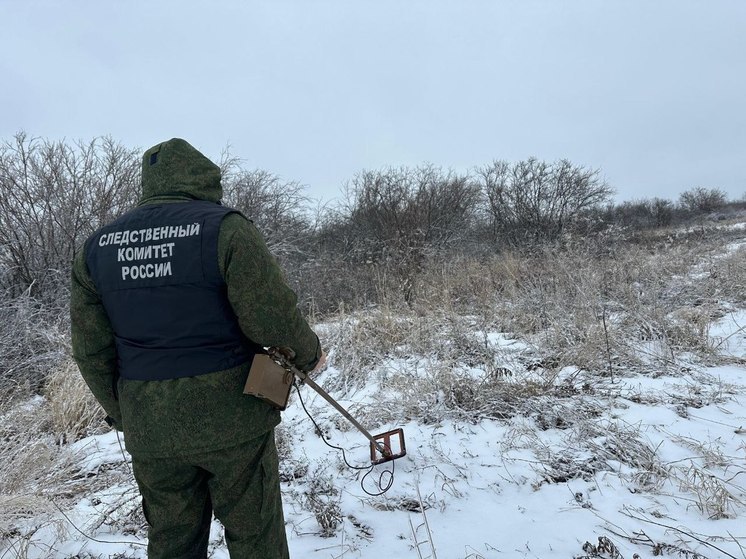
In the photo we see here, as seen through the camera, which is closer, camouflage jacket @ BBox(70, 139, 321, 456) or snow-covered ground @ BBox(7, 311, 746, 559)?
camouflage jacket @ BBox(70, 139, 321, 456)

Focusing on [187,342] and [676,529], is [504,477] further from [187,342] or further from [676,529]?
[187,342]

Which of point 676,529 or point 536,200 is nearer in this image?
point 676,529

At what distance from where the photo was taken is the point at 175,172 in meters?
1.46

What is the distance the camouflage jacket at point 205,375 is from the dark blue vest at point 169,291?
0.13 feet

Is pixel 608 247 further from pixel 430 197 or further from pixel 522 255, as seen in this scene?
pixel 430 197

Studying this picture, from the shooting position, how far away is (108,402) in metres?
1.56

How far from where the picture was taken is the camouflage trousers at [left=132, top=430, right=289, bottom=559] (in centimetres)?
139

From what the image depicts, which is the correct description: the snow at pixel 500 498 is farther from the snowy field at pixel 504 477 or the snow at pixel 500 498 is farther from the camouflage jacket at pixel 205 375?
the camouflage jacket at pixel 205 375

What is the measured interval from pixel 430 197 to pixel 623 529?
9.30 meters

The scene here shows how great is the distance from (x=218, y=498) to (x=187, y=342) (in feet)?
1.90

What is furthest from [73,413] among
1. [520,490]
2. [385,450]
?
[520,490]

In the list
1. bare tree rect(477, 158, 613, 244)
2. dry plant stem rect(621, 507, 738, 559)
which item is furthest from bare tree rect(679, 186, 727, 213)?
dry plant stem rect(621, 507, 738, 559)

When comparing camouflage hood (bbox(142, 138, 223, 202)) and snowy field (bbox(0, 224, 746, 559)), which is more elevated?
camouflage hood (bbox(142, 138, 223, 202))

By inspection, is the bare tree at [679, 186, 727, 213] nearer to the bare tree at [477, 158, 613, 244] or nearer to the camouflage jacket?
the bare tree at [477, 158, 613, 244]
